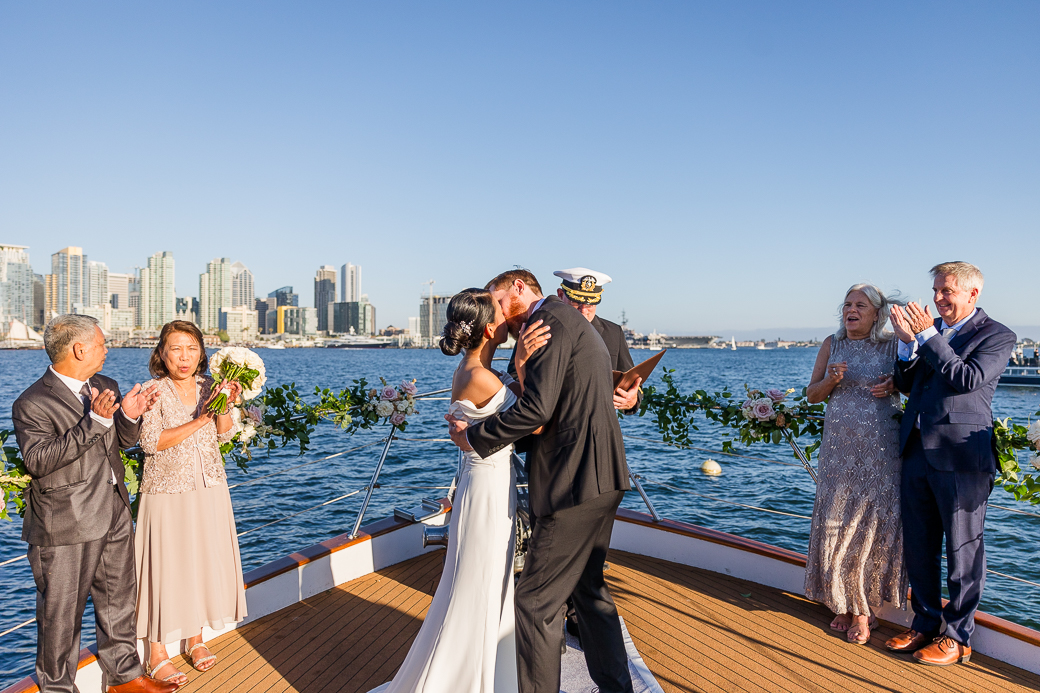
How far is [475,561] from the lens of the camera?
8.59ft

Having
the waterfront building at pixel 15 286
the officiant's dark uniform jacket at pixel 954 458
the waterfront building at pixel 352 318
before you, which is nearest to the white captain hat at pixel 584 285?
the officiant's dark uniform jacket at pixel 954 458

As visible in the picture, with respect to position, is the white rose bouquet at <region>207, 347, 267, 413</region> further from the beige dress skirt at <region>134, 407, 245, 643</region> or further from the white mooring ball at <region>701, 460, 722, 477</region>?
the white mooring ball at <region>701, 460, 722, 477</region>

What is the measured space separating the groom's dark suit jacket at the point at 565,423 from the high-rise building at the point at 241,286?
445 feet

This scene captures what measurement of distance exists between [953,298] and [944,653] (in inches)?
69.7

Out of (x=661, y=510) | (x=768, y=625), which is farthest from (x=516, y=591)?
(x=661, y=510)

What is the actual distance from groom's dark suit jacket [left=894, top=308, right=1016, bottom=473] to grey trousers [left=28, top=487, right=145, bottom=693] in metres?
3.86

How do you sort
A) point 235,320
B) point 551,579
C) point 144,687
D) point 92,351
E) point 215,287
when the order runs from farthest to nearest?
point 215,287 → point 235,320 → point 144,687 → point 92,351 → point 551,579

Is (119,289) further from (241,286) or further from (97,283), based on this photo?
(241,286)

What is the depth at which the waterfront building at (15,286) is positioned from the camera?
7319 cm

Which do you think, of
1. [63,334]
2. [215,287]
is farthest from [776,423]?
[215,287]

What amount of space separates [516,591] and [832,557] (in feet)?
6.51

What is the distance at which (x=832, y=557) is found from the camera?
11.4ft

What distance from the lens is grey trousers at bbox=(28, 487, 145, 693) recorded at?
2.64m

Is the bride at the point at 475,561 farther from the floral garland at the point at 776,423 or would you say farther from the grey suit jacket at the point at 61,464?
the floral garland at the point at 776,423
